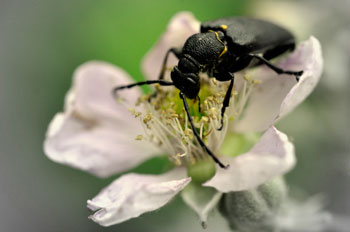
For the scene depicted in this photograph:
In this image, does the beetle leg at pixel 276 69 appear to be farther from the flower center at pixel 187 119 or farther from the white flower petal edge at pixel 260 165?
the white flower petal edge at pixel 260 165

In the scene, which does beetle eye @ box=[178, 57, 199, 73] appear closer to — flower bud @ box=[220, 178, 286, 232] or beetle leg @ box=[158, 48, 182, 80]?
beetle leg @ box=[158, 48, 182, 80]

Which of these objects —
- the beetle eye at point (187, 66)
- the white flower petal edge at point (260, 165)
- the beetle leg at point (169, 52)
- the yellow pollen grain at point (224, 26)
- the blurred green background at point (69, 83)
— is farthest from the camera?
the blurred green background at point (69, 83)

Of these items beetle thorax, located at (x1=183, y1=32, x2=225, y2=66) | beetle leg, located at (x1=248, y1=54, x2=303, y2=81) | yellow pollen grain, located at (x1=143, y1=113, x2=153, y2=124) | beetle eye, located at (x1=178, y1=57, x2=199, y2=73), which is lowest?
yellow pollen grain, located at (x1=143, y1=113, x2=153, y2=124)

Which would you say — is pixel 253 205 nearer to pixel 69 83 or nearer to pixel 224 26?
pixel 224 26

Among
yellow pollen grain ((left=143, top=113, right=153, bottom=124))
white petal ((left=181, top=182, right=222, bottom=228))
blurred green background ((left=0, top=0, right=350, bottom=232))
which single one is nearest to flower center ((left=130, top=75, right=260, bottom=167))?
yellow pollen grain ((left=143, top=113, right=153, bottom=124))

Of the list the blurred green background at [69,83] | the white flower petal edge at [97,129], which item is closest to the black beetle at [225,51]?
the white flower petal edge at [97,129]
